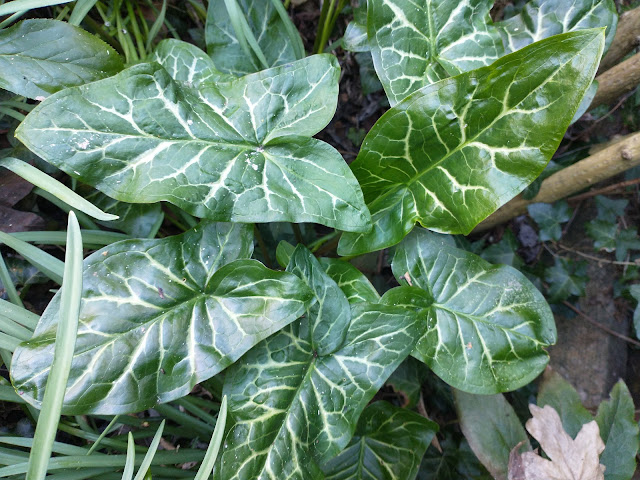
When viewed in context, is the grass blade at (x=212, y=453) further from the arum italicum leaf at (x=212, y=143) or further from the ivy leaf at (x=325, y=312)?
the arum italicum leaf at (x=212, y=143)

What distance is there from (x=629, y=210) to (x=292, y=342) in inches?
51.4

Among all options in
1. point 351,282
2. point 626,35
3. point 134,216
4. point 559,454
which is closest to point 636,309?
point 559,454

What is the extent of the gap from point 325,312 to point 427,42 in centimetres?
60

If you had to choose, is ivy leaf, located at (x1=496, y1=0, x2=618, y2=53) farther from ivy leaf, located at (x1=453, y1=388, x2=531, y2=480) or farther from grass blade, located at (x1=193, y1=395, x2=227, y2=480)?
grass blade, located at (x1=193, y1=395, x2=227, y2=480)

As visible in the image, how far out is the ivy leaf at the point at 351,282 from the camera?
0.93 meters

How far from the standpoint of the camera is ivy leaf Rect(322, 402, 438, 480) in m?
0.99

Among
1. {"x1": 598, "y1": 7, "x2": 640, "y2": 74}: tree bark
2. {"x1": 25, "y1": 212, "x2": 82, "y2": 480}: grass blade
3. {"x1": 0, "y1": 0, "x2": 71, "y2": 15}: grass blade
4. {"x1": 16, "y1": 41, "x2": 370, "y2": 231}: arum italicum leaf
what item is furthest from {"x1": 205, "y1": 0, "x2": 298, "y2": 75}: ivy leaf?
{"x1": 598, "y1": 7, "x2": 640, "y2": 74}: tree bark

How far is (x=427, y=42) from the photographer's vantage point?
3.09 ft

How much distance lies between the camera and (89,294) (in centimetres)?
79

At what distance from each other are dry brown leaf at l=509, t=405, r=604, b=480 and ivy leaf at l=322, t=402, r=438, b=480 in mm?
194

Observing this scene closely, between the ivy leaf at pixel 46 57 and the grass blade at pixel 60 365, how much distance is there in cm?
41

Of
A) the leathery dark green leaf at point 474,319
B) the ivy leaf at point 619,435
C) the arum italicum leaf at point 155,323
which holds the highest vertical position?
the arum italicum leaf at point 155,323

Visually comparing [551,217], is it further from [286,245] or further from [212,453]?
[212,453]

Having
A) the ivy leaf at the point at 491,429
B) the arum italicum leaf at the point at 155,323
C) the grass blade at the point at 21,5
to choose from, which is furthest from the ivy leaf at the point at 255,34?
the ivy leaf at the point at 491,429
